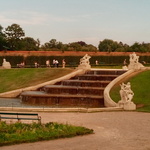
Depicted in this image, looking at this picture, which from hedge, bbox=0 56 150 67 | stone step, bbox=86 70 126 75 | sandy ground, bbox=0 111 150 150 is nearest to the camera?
sandy ground, bbox=0 111 150 150

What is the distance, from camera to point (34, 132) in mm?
12727

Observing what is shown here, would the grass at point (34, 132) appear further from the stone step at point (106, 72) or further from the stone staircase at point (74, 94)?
the stone step at point (106, 72)

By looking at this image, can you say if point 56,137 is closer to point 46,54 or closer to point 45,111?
point 45,111

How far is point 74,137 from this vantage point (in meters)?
12.9

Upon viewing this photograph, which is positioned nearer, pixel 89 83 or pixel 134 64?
pixel 89 83

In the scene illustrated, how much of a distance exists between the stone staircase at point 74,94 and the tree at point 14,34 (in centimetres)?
5070

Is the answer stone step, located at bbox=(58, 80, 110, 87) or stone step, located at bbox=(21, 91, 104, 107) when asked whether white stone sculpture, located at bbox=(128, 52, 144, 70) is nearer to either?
stone step, located at bbox=(58, 80, 110, 87)

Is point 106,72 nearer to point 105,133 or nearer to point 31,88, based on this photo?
point 31,88

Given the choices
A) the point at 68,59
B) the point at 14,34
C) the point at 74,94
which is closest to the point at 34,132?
the point at 74,94

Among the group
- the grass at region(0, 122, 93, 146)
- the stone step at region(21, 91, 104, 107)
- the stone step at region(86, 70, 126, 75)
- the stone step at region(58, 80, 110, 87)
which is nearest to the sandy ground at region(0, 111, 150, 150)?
the grass at region(0, 122, 93, 146)

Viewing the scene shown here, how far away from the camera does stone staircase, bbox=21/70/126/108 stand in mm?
26281

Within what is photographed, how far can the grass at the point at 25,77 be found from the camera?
35719mm

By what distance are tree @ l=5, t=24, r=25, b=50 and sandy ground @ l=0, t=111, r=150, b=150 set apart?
66.1 metres

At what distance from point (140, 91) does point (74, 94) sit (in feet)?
20.8
